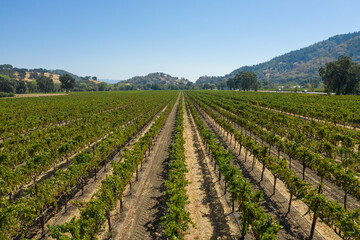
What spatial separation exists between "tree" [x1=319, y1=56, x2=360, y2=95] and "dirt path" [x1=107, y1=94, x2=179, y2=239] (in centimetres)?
9724

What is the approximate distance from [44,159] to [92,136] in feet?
28.6

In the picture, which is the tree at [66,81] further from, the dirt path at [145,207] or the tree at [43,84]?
the dirt path at [145,207]

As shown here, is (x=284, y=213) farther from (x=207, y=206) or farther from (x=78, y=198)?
(x=78, y=198)

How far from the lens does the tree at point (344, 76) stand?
8069 cm

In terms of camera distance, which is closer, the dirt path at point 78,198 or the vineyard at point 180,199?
the vineyard at point 180,199

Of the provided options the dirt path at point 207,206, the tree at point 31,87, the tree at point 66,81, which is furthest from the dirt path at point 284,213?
the tree at point 31,87

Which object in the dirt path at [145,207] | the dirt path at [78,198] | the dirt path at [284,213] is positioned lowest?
the dirt path at [284,213]

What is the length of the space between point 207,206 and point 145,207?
14.3 ft

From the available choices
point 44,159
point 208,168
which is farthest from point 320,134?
point 44,159

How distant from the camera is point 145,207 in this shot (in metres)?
13.2

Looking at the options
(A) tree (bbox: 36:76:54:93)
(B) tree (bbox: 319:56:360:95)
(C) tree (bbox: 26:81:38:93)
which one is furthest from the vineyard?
(C) tree (bbox: 26:81:38:93)

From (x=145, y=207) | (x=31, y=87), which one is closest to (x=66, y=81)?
(x=31, y=87)

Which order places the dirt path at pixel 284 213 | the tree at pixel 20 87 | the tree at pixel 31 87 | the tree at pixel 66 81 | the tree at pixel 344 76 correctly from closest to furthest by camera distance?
the dirt path at pixel 284 213 < the tree at pixel 344 76 < the tree at pixel 20 87 < the tree at pixel 66 81 < the tree at pixel 31 87

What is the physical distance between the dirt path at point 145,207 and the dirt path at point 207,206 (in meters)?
2.16
